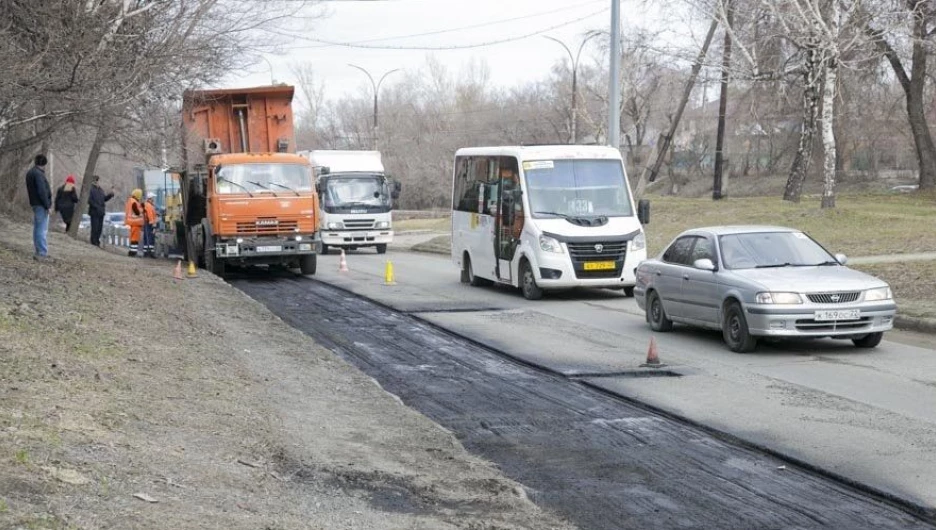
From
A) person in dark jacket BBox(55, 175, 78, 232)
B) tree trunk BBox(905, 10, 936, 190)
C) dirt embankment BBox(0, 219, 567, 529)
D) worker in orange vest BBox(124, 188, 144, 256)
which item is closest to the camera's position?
dirt embankment BBox(0, 219, 567, 529)

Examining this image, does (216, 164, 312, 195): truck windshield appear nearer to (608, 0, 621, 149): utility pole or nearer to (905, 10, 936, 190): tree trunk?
(608, 0, 621, 149): utility pole

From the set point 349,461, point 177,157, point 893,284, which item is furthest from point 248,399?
point 177,157

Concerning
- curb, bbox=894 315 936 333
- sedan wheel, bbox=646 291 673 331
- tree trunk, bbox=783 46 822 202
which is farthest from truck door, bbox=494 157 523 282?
tree trunk, bbox=783 46 822 202

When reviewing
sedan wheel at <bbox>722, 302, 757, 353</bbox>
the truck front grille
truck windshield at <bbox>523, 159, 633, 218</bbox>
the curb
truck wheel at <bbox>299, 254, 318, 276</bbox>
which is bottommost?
truck wheel at <bbox>299, 254, 318, 276</bbox>

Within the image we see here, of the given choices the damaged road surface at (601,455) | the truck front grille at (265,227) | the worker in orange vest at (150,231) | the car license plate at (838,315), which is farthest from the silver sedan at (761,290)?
the worker in orange vest at (150,231)

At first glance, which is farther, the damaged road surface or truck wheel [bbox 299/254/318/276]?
truck wheel [bbox 299/254/318/276]

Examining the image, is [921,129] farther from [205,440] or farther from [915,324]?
[205,440]

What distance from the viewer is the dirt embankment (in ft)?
20.9

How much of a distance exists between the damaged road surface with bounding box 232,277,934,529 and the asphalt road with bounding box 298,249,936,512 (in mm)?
322

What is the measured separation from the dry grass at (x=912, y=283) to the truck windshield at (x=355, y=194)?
18.4 m

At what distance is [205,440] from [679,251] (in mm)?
9655

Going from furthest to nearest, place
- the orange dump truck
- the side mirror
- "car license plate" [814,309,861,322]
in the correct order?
the orange dump truck → the side mirror → "car license plate" [814,309,861,322]

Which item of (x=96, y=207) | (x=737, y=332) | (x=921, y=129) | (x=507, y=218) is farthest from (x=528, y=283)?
(x=921, y=129)

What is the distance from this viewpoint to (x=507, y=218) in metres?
22.6
